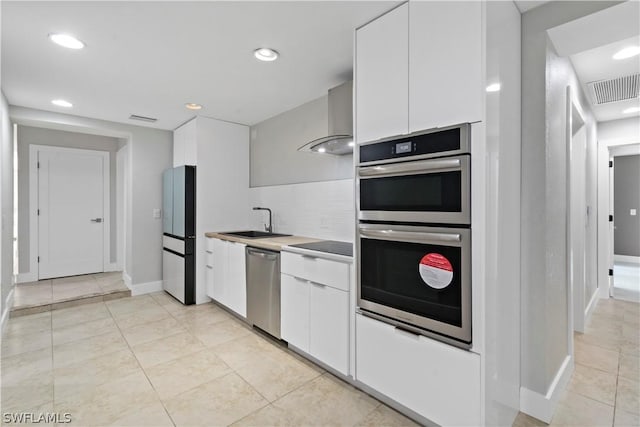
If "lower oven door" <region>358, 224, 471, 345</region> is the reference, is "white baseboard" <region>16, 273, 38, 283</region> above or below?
below

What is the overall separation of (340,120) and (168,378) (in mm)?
2358

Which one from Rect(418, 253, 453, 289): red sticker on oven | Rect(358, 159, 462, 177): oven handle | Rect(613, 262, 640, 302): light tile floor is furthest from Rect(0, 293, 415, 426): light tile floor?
Rect(613, 262, 640, 302): light tile floor

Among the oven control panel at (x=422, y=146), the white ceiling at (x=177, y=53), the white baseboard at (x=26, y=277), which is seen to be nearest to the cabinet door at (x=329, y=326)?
the oven control panel at (x=422, y=146)

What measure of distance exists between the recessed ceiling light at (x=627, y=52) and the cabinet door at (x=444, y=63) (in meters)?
Result: 1.67

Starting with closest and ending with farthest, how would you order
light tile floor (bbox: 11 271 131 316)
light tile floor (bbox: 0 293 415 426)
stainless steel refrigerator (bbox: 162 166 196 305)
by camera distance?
light tile floor (bbox: 0 293 415 426)
light tile floor (bbox: 11 271 131 316)
stainless steel refrigerator (bbox: 162 166 196 305)

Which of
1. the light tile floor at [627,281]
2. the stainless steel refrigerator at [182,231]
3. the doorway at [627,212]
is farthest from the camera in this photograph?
the doorway at [627,212]

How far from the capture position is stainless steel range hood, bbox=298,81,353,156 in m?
2.39

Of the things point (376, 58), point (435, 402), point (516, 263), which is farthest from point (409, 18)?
point (435, 402)

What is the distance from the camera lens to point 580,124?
2.93 metres

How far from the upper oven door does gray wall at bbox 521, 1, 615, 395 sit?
666 millimetres

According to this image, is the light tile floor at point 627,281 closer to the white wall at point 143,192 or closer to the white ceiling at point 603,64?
the white ceiling at point 603,64

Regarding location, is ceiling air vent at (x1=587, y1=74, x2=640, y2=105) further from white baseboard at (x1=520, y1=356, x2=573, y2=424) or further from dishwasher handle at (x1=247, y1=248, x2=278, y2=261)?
dishwasher handle at (x1=247, y1=248, x2=278, y2=261)

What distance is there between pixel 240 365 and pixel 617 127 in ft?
16.9

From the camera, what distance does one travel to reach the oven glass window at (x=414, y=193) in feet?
4.95
